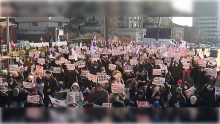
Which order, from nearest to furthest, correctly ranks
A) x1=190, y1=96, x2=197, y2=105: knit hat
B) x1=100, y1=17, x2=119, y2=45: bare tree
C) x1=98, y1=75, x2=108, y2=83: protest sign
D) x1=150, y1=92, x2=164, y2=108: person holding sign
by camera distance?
x1=190, y1=96, x2=197, y2=105: knit hat
x1=150, y1=92, x2=164, y2=108: person holding sign
x1=98, y1=75, x2=108, y2=83: protest sign
x1=100, y1=17, x2=119, y2=45: bare tree

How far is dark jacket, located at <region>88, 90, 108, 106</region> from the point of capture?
278 inches

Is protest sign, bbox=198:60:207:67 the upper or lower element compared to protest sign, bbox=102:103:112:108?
upper

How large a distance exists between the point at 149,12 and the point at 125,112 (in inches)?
96.9

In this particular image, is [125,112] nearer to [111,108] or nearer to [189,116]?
[111,108]

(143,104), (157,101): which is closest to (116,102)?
(143,104)

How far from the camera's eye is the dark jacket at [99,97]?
707cm

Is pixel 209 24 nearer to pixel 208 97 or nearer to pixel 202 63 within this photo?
pixel 202 63

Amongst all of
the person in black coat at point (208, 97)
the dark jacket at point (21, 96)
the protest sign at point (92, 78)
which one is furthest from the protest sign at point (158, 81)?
the dark jacket at point (21, 96)

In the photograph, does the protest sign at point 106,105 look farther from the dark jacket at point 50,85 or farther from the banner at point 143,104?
the dark jacket at point 50,85

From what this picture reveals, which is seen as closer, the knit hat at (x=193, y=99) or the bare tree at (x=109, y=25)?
the knit hat at (x=193, y=99)

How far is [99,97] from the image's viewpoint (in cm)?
709

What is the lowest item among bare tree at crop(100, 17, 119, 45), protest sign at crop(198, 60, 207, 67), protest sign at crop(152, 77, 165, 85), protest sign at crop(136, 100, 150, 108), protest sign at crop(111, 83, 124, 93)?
protest sign at crop(136, 100, 150, 108)

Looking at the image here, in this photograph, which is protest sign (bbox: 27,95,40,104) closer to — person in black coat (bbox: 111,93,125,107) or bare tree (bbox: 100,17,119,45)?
person in black coat (bbox: 111,93,125,107)

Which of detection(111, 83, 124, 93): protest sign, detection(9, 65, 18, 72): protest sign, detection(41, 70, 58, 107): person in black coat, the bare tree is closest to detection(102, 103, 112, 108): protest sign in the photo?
detection(111, 83, 124, 93): protest sign
